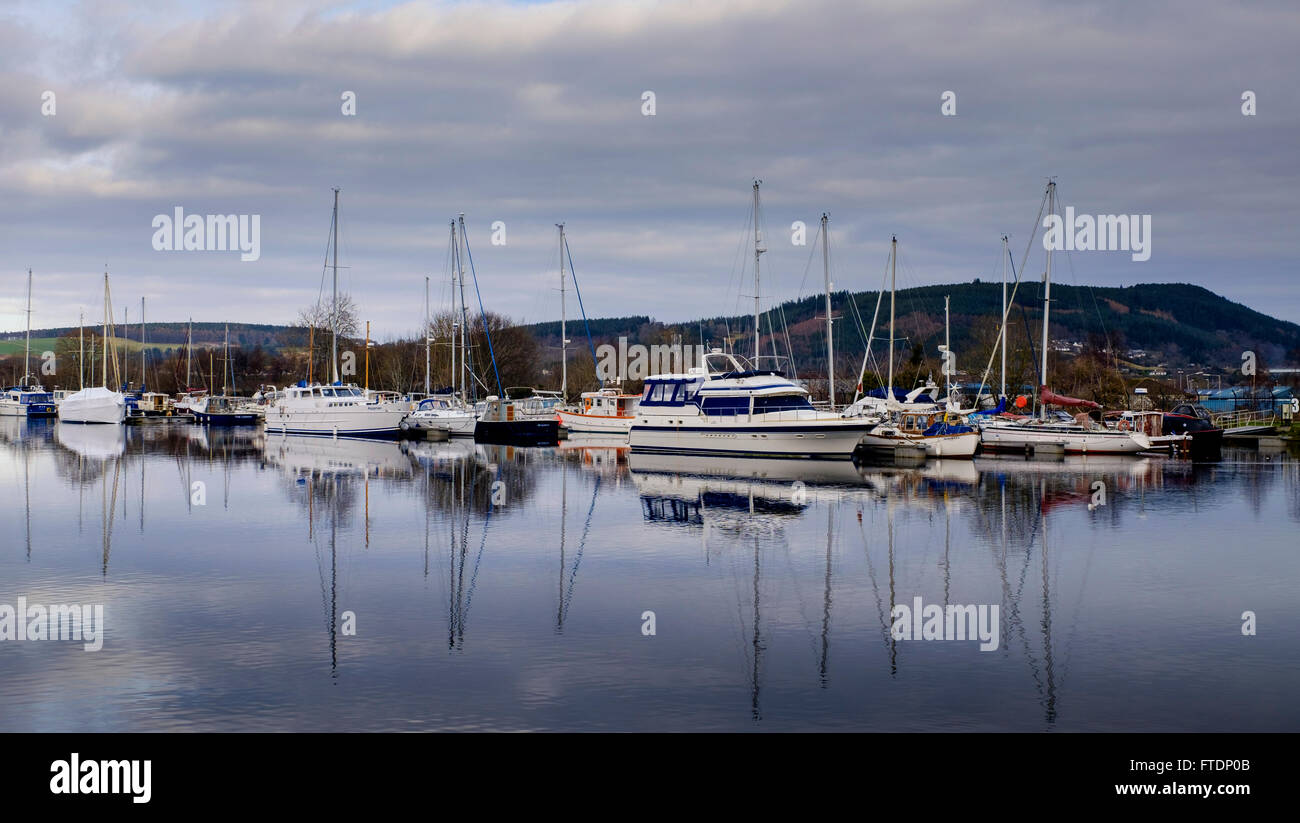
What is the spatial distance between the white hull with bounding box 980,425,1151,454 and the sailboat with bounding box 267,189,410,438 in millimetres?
33838

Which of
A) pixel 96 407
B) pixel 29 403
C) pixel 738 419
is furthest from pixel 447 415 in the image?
pixel 29 403

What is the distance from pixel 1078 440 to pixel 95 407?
74.5 meters

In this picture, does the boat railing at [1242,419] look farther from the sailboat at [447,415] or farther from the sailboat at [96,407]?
the sailboat at [96,407]

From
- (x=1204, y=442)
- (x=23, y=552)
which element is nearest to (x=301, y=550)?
(x=23, y=552)

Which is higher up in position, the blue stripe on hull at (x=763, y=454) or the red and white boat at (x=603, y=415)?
the red and white boat at (x=603, y=415)

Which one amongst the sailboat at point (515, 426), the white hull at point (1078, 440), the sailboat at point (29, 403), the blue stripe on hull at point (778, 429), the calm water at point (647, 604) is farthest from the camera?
the sailboat at point (29, 403)

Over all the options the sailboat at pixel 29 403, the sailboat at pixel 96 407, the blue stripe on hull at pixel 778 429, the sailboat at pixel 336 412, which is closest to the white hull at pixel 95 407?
the sailboat at pixel 96 407

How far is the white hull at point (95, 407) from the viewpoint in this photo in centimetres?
8900

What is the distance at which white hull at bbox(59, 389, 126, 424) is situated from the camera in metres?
89.0

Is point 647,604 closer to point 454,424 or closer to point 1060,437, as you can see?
point 1060,437

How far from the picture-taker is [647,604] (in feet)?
57.5

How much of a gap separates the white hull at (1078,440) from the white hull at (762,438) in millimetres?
11103
